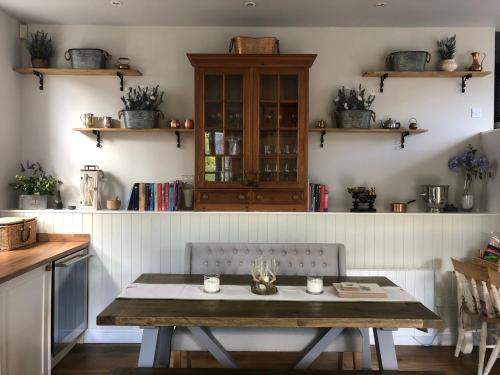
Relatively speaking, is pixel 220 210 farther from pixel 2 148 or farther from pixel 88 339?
pixel 2 148

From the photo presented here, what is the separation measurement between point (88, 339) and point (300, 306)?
7.13 ft

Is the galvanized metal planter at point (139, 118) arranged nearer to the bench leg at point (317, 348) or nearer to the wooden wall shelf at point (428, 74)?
the wooden wall shelf at point (428, 74)

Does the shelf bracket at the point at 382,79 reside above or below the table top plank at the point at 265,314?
above

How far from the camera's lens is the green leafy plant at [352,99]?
3.52 m

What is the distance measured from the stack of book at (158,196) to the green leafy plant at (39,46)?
136cm

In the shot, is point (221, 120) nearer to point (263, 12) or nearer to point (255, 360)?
point (263, 12)

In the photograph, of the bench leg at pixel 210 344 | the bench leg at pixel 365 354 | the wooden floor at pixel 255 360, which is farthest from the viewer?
the wooden floor at pixel 255 360

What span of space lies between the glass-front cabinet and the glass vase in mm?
1396

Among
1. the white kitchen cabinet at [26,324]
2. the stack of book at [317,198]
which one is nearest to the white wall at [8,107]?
the white kitchen cabinet at [26,324]

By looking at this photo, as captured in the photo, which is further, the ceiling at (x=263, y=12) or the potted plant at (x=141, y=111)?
the potted plant at (x=141, y=111)

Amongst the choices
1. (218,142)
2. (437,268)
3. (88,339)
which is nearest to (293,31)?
(218,142)

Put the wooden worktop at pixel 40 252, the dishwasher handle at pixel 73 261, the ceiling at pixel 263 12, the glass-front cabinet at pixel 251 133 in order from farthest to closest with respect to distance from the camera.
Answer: the glass-front cabinet at pixel 251 133
the ceiling at pixel 263 12
the dishwasher handle at pixel 73 261
the wooden worktop at pixel 40 252

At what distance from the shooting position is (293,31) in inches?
144

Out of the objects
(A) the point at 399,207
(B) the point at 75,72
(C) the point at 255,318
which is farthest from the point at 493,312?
(B) the point at 75,72
